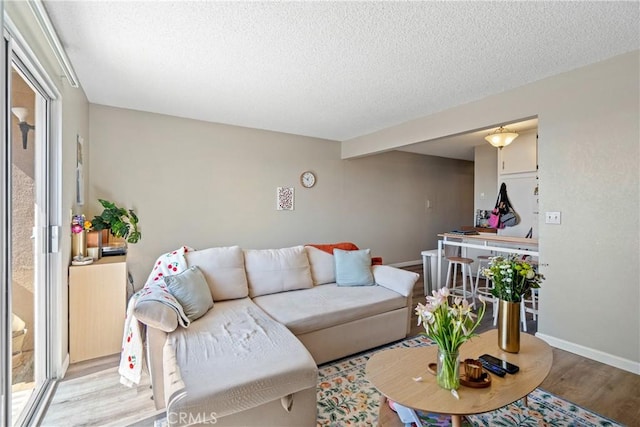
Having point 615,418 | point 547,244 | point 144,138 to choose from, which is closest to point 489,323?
point 547,244

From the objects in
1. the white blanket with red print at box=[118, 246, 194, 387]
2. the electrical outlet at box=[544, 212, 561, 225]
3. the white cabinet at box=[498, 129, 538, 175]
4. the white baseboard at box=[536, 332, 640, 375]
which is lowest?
the white baseboard at box=[536, 332, 640, 375]

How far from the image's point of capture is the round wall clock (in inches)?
188

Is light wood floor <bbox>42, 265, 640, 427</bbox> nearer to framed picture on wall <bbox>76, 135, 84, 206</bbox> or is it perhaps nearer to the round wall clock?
framed picture on wall <bbox>76, 135, 84, 206</bbox>

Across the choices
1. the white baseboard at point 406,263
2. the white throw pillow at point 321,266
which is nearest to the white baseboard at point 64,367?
the white throw pillow at point 321,266

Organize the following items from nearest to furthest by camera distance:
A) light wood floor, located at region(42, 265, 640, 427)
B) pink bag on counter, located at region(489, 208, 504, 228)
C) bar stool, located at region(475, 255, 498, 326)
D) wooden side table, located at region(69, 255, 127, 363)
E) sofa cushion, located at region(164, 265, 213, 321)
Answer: light wood floor, located at region(42, 265, 640, 427)
sofa cushion, located at region(164, 265, 213, 321)
wooden side table, located at region(69, 255, 127, 363)
bar stool, located at region(475, 255, 498, 326)
pink bag on counter, located at region(489, 208, 504, 228)

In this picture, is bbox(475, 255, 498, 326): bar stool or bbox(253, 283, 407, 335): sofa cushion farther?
bbox(475, 255, 498, 326): bar stool

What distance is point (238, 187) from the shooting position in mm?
4191

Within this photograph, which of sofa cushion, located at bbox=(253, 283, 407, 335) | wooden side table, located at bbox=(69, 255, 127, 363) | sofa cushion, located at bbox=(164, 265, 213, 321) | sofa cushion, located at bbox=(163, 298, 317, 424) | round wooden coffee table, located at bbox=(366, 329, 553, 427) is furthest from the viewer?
wooden side table, located at bbox=(69, 255, 127, 363)

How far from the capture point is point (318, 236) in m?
5.00

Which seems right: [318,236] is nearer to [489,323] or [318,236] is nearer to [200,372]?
[489,323]

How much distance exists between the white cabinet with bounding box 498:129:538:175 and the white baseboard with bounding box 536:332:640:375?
278cm

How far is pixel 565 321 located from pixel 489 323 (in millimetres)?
762

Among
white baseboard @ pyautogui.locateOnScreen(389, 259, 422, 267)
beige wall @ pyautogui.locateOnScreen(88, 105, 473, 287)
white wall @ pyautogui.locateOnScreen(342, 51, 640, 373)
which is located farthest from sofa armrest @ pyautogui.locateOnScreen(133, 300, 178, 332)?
white baseboard @ pyautogui.locateOnScreen(389, 259, 422, 267)

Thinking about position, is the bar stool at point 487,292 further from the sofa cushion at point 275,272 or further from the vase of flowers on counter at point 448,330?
the vase of flowers on counter at point 448,330
